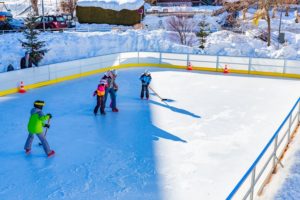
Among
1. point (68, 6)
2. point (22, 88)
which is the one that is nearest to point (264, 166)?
point (22, 88)

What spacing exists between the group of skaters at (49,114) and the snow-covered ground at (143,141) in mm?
264

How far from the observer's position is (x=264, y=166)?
18.4ft

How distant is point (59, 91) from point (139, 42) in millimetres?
11276

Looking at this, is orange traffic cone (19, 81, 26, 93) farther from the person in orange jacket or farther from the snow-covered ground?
the person in orange jacket

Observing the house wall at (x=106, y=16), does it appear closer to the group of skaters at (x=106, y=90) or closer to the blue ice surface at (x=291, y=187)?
the group of skaters at (x=106, y=90)

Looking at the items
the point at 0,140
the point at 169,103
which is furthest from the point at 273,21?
the point at 0,140

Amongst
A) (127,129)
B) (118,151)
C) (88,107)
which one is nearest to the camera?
(118,151)

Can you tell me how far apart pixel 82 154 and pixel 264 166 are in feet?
11.9

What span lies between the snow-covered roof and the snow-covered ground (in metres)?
17.2

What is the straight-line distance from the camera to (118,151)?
7.78m

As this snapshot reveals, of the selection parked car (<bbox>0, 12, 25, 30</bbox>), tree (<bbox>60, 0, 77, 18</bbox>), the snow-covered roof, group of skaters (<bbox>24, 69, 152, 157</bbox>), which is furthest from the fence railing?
tree (<bbox>60, 0, 77, 18</bbox>)

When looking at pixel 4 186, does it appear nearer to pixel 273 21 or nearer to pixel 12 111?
pixel 12 111

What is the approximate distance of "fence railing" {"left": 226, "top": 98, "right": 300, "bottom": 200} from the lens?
4465 millimetres

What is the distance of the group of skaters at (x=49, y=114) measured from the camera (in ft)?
22.9
